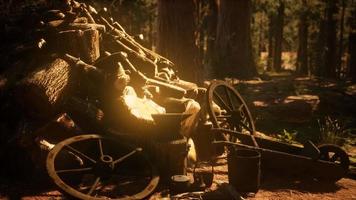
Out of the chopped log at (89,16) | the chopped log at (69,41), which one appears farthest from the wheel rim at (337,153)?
the chopped log at (89,16)

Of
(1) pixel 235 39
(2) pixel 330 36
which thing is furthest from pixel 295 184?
(2) pixel 330 36

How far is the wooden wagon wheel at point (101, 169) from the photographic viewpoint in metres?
5.01

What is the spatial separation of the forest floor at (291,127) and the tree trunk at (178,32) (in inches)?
98.8

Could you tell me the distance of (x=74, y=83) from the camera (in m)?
6.34

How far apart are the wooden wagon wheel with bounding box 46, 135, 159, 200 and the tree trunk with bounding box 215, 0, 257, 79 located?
1110cm

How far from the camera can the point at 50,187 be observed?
5496 mm

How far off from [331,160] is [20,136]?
188 inches

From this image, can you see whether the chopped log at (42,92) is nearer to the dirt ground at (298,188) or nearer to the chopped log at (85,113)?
the chopped log at (85,113)

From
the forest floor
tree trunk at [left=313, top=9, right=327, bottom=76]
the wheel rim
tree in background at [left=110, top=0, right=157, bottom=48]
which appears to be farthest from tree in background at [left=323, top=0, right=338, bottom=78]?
the wheel rim

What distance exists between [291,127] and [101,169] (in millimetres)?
6948

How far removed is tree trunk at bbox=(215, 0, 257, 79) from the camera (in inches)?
662

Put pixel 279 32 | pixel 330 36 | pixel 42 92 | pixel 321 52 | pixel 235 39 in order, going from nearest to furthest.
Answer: pixel 42 92 < pixel 235 39 < pixel 330 36 < pixel 321 52 < pixel 279 32

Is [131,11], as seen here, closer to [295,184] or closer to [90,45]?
[90,45]

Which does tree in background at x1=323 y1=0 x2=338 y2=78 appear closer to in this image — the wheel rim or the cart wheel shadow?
the wheel rim
